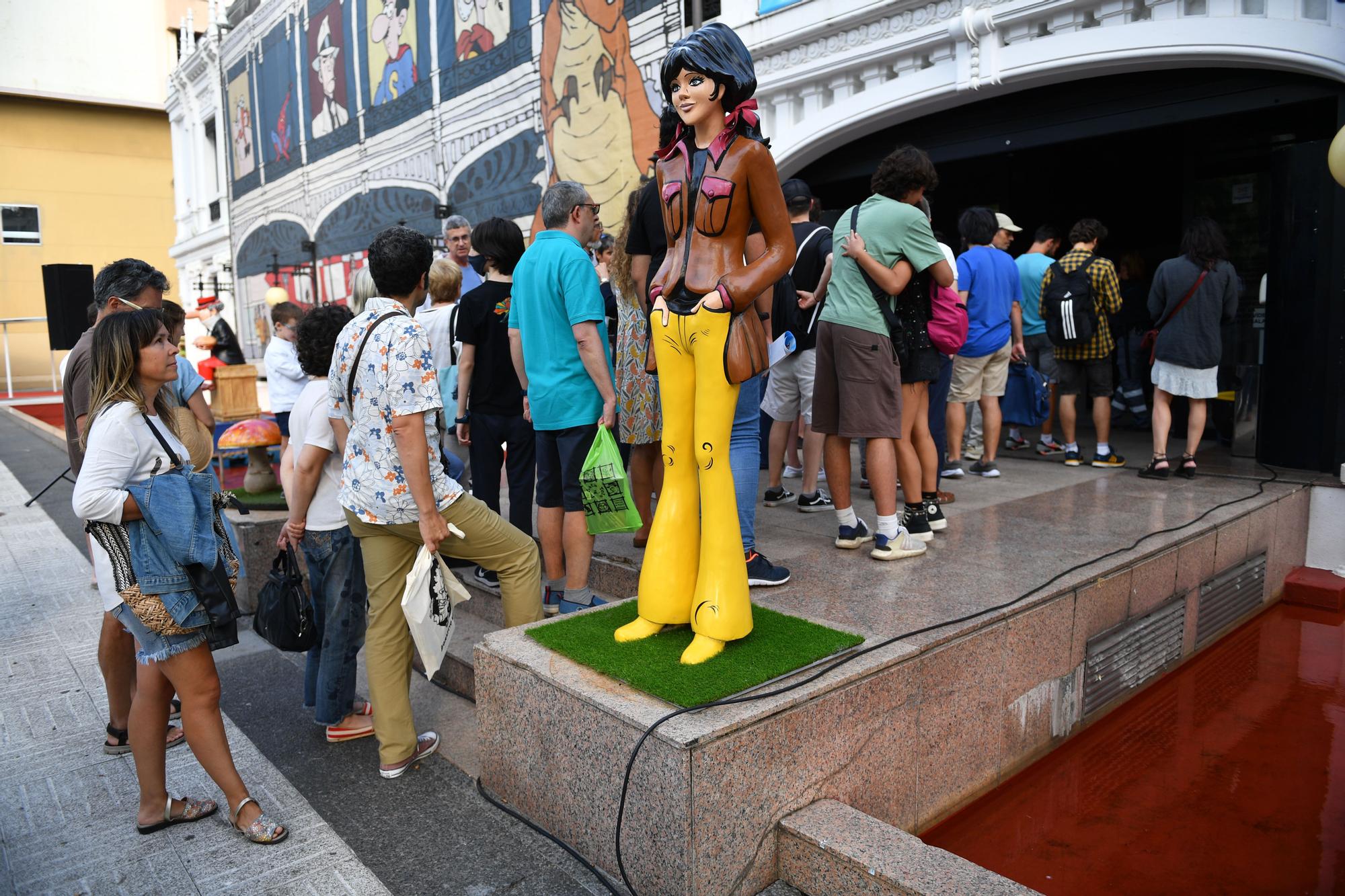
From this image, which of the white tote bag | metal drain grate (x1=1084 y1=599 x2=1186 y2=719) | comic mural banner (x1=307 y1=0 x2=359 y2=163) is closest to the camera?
the white tote bag

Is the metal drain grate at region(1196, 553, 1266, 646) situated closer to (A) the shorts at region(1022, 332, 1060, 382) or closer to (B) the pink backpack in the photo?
(B) the pink backpack

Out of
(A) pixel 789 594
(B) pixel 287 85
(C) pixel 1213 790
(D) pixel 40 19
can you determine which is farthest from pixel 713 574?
(D) pixel 40 19

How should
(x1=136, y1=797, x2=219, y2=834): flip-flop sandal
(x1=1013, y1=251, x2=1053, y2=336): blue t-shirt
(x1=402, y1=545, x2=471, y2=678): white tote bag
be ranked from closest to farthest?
1. (x1=136, y1=797, x2=219, y2=834): flip-flop sandal
2. (x1=402, y1=545, x2=471, y2=678): white tote bag
3. (x1=1013, y1=251, x2=1053, y2=336): blue t-shirt

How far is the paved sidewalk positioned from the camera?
274cm

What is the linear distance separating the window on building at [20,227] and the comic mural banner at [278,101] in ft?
45.0

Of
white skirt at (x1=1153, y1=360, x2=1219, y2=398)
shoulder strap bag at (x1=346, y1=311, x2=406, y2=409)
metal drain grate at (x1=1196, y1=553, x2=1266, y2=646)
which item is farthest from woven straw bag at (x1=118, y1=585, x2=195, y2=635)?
white skirt at (x1=1153, y1=360, x2=1219, y2=398)

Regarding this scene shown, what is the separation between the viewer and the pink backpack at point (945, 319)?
467cm

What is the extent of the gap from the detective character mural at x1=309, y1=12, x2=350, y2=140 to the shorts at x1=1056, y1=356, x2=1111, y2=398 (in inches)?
536

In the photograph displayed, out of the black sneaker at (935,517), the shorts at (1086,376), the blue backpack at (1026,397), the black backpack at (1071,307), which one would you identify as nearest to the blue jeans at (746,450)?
the black sneaker at (935,517)

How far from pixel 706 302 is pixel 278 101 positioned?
19228 millimetres

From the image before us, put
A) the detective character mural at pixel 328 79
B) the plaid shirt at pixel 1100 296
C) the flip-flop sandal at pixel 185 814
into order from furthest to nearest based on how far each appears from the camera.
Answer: the detective character mural at pixel 328 79
the plaid shirt at pixel 1100 296
the flip-flop sandal at pixel 185 814

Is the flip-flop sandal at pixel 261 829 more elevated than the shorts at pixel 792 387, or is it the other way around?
the shorts at pixel 792 387

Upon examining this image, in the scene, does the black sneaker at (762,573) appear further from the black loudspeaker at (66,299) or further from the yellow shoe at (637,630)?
the black loudspeaker at (66,299)

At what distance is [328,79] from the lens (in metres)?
16.5
